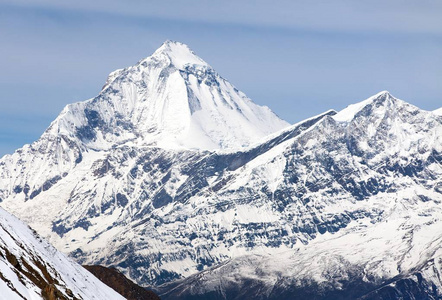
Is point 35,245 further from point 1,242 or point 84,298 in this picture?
point 1,242

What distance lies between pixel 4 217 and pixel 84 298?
19711 mm

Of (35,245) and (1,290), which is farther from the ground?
(35,245)

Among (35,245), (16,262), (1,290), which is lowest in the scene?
(1,290)

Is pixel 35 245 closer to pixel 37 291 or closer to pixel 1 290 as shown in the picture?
pixel 37 291

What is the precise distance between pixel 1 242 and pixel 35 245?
40360 millimetres

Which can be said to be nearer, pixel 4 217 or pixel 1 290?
pixel 1 290

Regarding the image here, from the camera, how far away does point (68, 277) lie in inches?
7736

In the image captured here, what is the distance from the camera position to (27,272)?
157750 millimetres

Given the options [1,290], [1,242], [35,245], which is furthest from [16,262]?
[35,245]

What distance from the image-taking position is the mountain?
13988 centimetres

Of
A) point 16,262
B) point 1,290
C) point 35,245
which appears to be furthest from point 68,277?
point 1,290

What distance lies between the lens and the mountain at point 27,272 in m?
140

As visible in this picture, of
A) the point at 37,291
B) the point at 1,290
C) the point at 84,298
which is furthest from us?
the point at 84,298

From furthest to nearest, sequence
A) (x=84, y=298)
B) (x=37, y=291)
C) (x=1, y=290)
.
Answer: (x=84, y=298)
(x=37, y=291)
(x=1, y=290)
